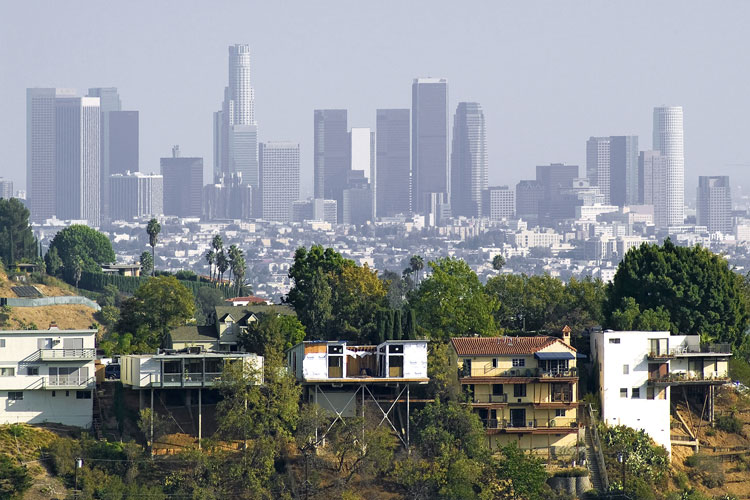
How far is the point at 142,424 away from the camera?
70.4 metres

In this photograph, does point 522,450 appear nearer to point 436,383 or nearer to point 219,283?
point 436,383

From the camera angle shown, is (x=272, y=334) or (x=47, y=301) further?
(x=47, y=301)

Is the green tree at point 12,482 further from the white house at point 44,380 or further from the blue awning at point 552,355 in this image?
the blue awning at point 552,355

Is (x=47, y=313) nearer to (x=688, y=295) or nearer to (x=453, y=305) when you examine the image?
(x=453, y=305)

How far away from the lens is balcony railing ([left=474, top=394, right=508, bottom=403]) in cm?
7344

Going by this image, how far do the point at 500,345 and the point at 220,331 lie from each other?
16.2 m

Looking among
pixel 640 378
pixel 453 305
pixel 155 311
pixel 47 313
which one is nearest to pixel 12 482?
pixel 155 311

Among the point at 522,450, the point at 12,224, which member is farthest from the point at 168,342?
the point at 12,224

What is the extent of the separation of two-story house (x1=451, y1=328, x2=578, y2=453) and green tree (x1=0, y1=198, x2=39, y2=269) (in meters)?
82.6

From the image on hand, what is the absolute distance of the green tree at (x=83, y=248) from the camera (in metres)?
169

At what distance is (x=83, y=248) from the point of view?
6895 inches

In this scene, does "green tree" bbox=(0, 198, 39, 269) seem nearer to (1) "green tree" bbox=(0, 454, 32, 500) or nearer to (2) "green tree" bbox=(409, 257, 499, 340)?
(2) "green tree" bbox=(409, 257, 499, 340)

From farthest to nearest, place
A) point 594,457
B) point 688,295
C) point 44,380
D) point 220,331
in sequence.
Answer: point 220,331, point 688,295, point 44,380, point 594,457

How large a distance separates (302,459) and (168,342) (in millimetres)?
16589
